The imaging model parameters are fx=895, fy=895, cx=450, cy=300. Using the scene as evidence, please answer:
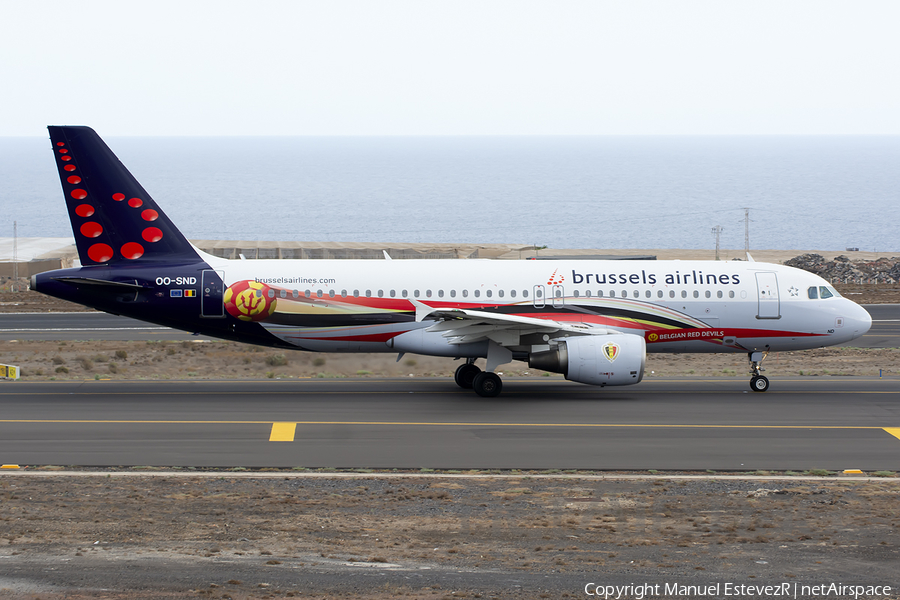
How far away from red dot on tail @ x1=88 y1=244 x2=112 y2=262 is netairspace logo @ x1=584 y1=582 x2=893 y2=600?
19358 millimetres

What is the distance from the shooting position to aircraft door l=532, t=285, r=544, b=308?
26.1m

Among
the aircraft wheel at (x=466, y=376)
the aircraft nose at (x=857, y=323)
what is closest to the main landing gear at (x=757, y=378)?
the aircraft nose at (x=857, y=323)

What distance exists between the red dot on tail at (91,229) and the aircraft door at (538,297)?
1269cm

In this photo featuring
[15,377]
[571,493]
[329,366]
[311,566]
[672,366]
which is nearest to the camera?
[311,566]

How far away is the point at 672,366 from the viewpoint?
34031mm

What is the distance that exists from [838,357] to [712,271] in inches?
486

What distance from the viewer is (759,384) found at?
87.2 feet

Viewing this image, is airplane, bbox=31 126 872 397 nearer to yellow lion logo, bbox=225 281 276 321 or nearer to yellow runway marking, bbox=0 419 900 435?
yellow lion logo, bbox=225 281 276 321

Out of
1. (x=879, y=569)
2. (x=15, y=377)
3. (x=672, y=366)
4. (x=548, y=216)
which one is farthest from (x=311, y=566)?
(x=548, y=216)

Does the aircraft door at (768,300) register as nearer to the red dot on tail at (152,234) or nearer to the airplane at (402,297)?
→ the airplane at (402,297)

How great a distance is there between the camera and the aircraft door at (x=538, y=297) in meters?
26.1

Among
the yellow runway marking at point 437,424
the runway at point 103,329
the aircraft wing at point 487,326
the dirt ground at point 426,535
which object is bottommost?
the dirt ground at point 426,535

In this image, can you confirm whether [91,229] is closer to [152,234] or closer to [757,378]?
[152,234]

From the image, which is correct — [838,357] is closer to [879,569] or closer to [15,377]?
[879,569]
